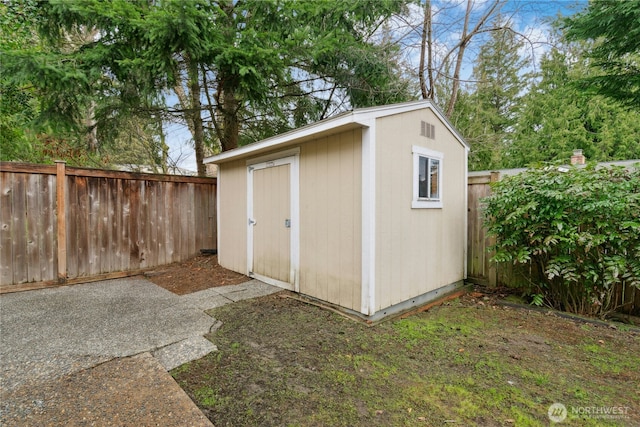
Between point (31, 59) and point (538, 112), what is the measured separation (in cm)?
1599

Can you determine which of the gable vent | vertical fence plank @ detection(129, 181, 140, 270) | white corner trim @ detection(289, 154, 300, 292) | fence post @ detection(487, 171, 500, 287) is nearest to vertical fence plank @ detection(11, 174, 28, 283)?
vertical fence plank @ detection(129, 181, 140, 270)

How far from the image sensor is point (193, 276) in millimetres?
4684

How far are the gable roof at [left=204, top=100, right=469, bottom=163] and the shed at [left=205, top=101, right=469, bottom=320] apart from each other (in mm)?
11

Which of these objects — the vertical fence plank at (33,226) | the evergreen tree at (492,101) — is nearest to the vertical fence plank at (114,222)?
the vertical fence plank at (33,226)

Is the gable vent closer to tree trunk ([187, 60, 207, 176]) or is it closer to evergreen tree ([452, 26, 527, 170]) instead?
evergreen tree ([452, 26, 527, 170])

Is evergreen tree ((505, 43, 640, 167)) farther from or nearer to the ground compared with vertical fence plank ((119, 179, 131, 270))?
farther from the ground

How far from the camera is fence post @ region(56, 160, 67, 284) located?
4.12m

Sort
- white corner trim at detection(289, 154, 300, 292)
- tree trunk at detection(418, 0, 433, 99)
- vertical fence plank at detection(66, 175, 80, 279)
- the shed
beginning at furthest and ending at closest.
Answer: tree trunk at detection(418, 0, 433, 99) < vertical fence plank at detection(66, 175, 80, 279) < white corner trim at detection(289, 154, 300, 292) < the shed

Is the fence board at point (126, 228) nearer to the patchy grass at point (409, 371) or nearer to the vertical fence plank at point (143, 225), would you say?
the vertical fence plank at point (143, 225)

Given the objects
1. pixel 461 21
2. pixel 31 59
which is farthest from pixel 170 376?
pixel 461 21

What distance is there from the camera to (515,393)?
1.90 m

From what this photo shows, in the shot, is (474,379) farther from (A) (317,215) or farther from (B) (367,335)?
(A) (317,215)

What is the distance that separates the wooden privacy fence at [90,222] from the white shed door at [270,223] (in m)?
1.68

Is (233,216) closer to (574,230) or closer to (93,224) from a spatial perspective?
(93,224)
